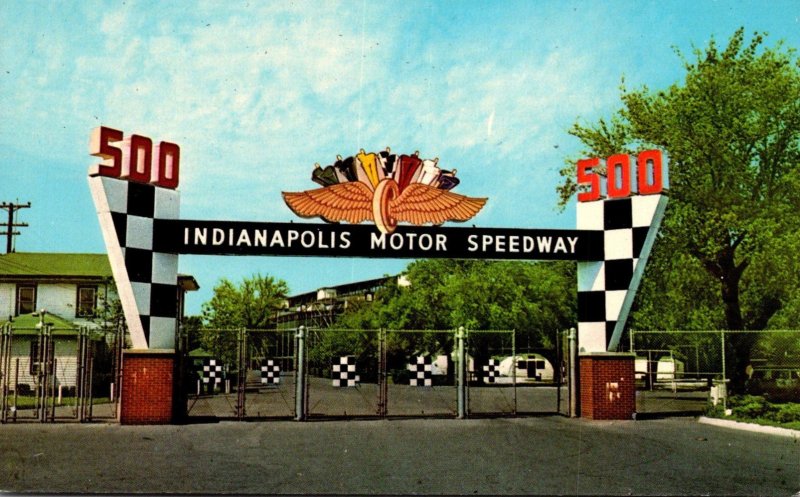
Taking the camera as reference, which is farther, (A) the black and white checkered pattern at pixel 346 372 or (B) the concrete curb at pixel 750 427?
(A) the black and white checkered pattern at pixel 346 372

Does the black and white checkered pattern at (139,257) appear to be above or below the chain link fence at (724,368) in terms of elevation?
above

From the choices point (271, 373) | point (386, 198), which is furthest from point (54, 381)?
point (386, 198)

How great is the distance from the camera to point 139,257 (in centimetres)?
1639

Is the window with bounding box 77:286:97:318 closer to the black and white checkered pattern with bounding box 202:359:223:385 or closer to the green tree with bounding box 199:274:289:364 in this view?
the green tree with bounding box 199:274:289:364

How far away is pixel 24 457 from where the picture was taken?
1189 cm

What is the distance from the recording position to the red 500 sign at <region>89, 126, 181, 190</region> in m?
15.8

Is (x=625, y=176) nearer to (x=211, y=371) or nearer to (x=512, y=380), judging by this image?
(x=211, y=371)

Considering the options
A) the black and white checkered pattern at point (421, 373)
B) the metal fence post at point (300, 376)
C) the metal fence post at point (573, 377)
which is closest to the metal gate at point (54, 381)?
the metal fence post at point (300, 376)

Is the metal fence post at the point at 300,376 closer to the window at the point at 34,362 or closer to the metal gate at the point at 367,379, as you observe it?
the metal gate at the point at 367,379

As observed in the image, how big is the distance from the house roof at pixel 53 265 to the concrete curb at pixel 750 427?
3521cm

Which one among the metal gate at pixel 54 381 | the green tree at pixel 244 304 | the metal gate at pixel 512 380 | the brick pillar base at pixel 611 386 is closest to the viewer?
the metal gate at pixel 54 381

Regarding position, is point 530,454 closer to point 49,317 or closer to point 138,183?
point 138,183

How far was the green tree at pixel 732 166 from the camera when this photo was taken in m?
23.0

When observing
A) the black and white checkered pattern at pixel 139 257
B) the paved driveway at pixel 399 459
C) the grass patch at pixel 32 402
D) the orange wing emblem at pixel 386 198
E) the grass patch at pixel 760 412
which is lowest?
the grass patch at pixel 32 402
